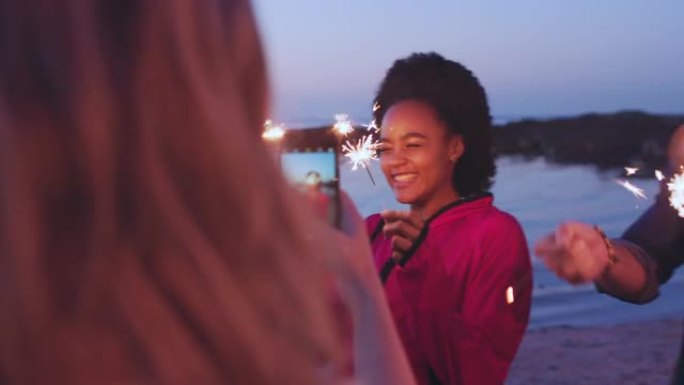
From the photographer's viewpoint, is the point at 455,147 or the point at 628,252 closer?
the point at 628,252

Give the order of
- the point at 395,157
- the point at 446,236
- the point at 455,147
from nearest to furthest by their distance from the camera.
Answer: the point at 446,236 < the point at 395,157 < the point at 455,147

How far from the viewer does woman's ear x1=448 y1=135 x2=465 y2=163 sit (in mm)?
3275

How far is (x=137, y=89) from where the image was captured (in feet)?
2.62

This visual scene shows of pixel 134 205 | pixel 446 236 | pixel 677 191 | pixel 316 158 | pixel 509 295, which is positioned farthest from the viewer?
pixel 446 236

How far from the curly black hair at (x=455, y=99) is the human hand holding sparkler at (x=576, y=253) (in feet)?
2.72

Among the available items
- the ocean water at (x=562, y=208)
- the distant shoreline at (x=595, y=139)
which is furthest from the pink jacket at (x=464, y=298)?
the distant shoreline at (x=595, y=139)

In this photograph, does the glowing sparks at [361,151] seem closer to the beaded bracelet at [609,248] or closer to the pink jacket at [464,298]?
the pink jacket at [464,298]

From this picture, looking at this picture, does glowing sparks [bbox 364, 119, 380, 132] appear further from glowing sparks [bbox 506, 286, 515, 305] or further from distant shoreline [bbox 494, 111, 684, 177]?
distant shoreline [bbox 494, 111, 684, 177]

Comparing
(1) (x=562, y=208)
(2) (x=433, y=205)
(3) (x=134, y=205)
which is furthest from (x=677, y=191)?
(1) (x=562, y=208)

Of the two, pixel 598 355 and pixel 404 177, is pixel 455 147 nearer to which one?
pixel 404 177

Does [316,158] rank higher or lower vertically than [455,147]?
higher

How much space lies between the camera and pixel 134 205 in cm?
80

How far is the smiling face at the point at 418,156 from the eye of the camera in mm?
3180

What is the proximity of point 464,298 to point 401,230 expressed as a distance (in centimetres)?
26
